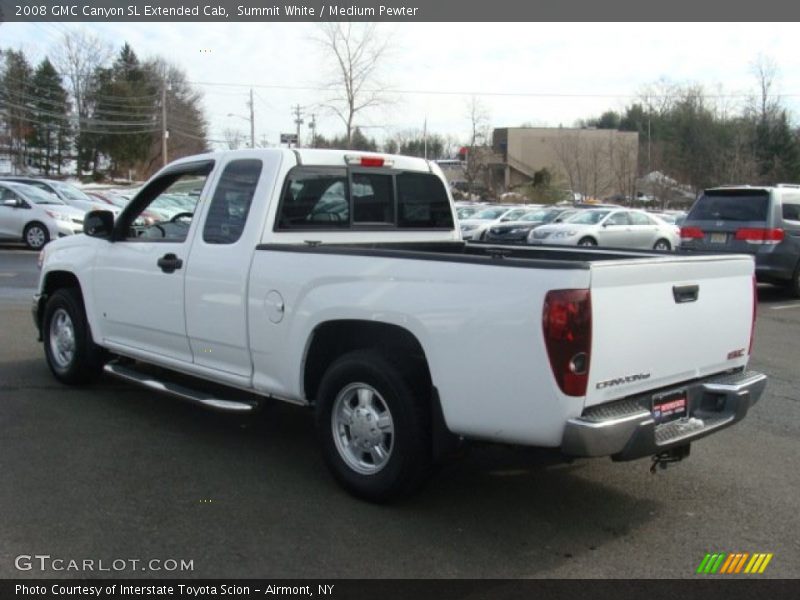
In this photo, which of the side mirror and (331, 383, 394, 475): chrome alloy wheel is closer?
(331, 383, 394, 475): chrome alloy wheel

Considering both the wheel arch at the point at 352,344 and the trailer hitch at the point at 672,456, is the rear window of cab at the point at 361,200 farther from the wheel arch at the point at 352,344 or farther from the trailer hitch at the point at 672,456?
the trailer hitch at the point at 672,456

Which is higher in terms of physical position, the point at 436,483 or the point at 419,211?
the point at 419,211

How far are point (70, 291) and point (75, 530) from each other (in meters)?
3.27

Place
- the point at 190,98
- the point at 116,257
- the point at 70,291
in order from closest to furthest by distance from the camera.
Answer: the point at 116,257 < the point at 70,291 < the point at 190,98

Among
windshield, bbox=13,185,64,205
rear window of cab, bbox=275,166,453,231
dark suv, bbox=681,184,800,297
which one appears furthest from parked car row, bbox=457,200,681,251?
rear window of cab, bbox=275,166,453,231

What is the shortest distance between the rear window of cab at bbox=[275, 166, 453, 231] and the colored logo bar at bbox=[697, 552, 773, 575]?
312 centimetres

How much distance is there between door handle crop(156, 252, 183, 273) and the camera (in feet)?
17.4

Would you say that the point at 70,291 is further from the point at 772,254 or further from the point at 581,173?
the point at 581,173

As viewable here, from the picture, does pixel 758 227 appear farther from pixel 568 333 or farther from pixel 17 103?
pixel 17 103

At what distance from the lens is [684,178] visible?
63.6 meters

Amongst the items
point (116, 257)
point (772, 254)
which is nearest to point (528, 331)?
point (116, 257)

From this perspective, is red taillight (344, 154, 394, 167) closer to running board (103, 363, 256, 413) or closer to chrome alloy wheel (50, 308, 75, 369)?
running board (103, 363, 256, 413)

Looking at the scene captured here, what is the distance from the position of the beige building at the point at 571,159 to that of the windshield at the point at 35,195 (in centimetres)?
4547

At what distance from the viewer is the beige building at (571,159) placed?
2502 inches
